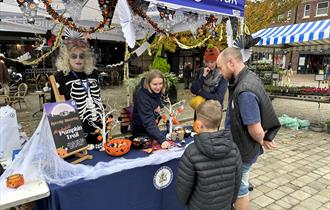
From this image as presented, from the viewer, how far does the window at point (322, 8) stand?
86.6 feet

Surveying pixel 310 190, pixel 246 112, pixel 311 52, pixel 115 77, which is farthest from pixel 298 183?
pixel 311 52

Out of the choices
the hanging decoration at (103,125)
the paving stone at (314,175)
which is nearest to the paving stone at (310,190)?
the paving stone at (314,175)

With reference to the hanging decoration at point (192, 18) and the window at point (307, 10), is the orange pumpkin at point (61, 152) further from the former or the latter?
the window at point (307, 10)

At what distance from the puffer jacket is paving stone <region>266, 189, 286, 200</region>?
1840 mm

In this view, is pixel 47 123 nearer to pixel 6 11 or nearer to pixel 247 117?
pixel 247 117

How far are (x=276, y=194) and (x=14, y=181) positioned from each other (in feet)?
10.5

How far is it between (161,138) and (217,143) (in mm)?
1032

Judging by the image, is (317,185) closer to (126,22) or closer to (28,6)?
(126,22)

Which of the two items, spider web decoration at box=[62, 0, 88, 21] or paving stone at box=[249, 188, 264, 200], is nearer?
spider web decoration at box=[62, 0, 88, 21]

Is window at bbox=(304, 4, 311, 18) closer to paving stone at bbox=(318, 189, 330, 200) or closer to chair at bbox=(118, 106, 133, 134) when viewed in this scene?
paving stone at bbox=(318, 189, 330, 200)

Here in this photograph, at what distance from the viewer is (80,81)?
2.62 m

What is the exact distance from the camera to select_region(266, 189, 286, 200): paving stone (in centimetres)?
335

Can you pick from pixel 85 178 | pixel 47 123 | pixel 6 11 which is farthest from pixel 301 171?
pixel 6 11

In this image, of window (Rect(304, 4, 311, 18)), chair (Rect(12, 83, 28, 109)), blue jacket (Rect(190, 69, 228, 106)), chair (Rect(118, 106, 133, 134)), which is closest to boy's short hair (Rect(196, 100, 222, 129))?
chair (Rect(118, 106, 133, 134))
